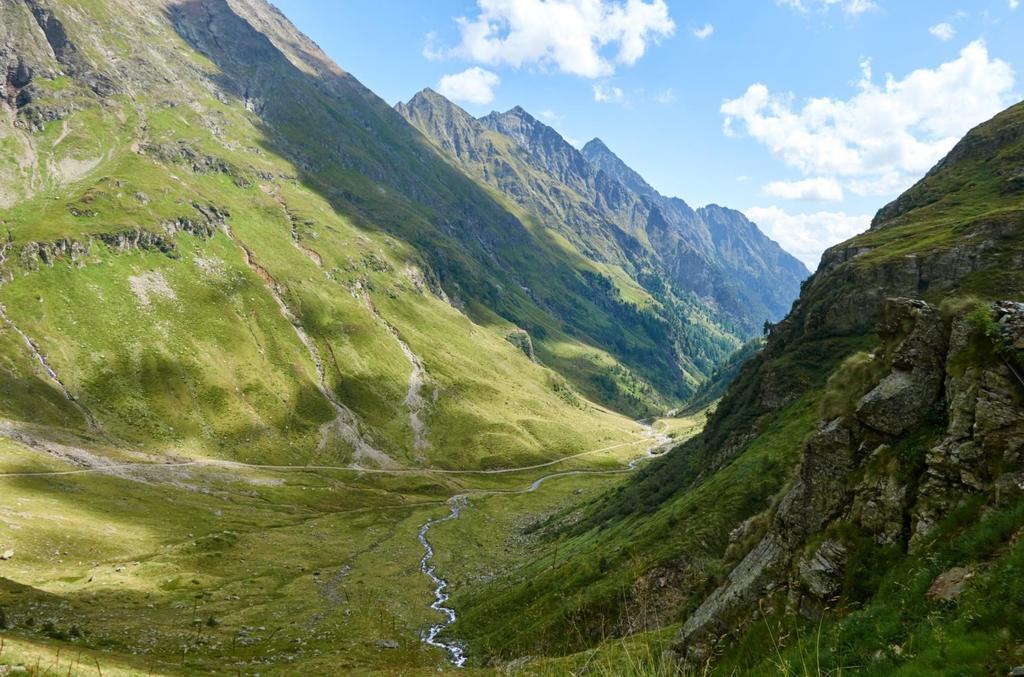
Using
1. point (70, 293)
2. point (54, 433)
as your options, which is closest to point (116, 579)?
point (54, 433)

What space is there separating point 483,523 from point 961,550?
120652 millimetres

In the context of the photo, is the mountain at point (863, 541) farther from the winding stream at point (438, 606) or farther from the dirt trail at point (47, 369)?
the dirt trail at point (47, 369)

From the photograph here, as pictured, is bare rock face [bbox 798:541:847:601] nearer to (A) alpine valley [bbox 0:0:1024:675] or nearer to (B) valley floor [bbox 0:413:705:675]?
(A) alpine valley [bbox 0:0:1024:675]

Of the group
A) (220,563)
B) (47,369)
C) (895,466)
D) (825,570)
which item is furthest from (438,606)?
(47,369)

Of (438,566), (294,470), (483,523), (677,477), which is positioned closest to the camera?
(677,477)

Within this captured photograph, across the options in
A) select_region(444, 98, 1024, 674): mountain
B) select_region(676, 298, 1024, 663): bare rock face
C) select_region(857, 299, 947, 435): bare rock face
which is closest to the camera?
select_region(444, 98, 1024, 674): mountain

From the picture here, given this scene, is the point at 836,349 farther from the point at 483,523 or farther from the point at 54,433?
the point at 54,433

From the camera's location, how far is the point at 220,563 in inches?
3177

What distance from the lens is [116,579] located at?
215ft

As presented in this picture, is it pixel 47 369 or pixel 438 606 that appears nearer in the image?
pixel 438 606

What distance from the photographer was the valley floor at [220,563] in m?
46.3

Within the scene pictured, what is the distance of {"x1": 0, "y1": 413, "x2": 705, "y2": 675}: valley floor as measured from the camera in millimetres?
46281

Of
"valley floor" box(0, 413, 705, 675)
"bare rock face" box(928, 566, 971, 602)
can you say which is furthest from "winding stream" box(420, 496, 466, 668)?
"bare rock face" box(928, 566, 971, 602)

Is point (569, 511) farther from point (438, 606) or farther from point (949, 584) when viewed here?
point (949, 584)
